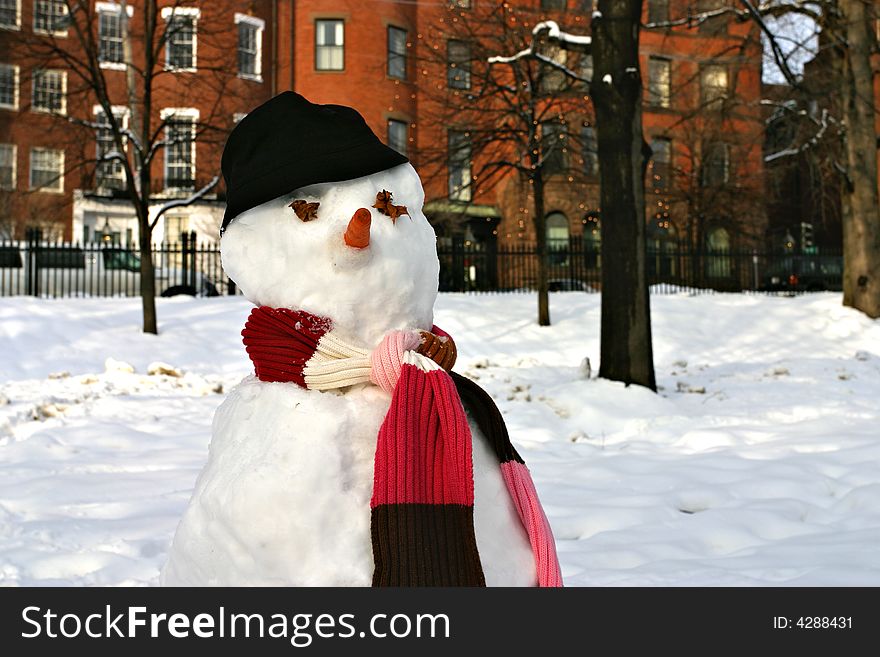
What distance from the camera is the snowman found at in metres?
1.77

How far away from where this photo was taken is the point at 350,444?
1.87 m

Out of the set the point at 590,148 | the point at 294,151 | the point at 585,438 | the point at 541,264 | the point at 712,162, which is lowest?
the point at 585,438

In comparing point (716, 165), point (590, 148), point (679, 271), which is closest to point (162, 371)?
point (590, 148)

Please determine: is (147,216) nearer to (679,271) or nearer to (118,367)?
(118,367)

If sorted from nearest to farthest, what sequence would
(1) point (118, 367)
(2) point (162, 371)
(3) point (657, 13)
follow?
(1) point (118, 367)
(2) point (162, 371)
(3) point (657, 13)

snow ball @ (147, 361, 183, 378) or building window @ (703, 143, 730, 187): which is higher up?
building window @ (703, 143, 730, 187)

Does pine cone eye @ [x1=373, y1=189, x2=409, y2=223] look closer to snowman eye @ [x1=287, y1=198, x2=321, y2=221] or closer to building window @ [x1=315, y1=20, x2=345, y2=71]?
snowman eye @ [x1=287, y1=198, x2=321, y2=221]

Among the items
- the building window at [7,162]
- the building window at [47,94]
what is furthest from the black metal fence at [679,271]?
the building window at [7,162]

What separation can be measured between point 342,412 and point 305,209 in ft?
1.80

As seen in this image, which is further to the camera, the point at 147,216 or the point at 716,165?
the point at 716,165

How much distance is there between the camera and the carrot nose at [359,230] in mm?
1895

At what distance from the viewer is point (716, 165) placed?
89.7 ft

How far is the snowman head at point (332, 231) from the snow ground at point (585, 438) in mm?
1812

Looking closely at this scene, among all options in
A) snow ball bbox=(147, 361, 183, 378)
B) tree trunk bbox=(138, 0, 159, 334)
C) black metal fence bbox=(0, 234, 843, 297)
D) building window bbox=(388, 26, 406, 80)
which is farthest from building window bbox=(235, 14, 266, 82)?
snow ball bbox=(147, 361, 183, 378)
